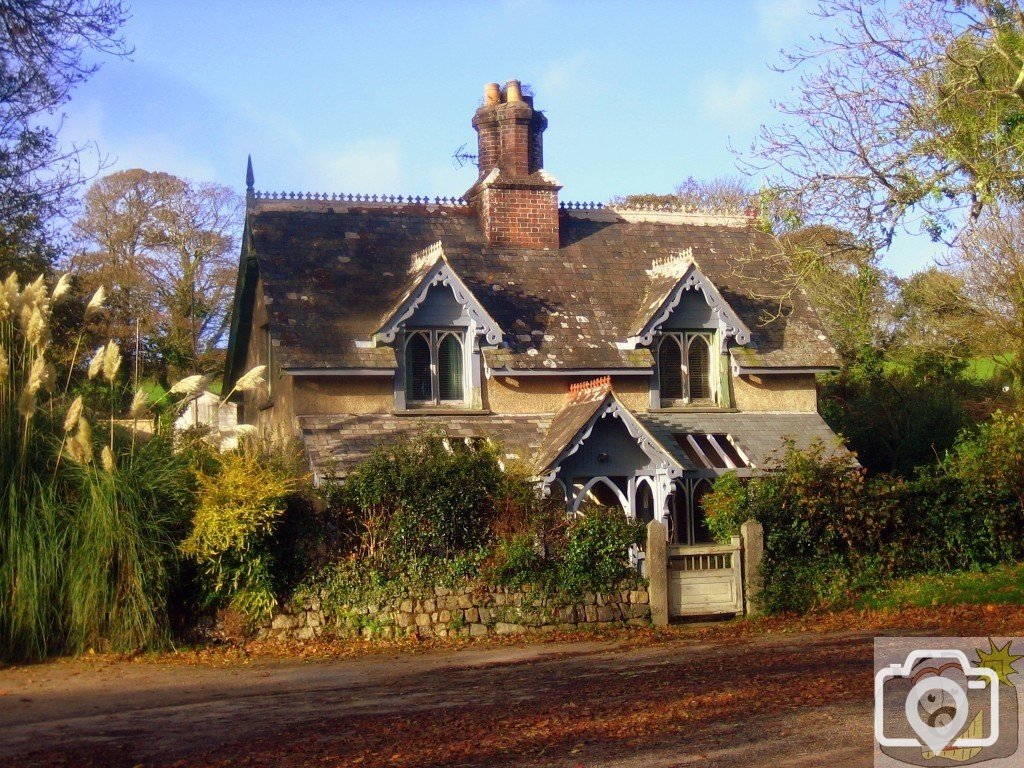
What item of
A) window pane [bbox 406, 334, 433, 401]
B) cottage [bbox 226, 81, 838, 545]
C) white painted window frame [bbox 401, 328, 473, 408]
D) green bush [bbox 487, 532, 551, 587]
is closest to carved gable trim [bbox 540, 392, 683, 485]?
cottage [bbox 226, 81, 838, 545]

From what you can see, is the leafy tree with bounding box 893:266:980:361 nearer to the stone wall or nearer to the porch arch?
the porch arch

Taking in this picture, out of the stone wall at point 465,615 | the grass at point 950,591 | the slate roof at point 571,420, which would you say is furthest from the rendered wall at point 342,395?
the grass at point 950,591

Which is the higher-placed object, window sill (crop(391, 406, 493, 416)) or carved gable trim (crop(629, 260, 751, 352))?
carved gable trim (crop(629, 260, 751, 352))

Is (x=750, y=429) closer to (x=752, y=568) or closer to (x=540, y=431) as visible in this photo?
(x=540, y=431)

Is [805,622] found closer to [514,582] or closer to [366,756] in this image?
[514,582]

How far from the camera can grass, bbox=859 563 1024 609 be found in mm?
18344

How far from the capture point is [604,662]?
47.5ft

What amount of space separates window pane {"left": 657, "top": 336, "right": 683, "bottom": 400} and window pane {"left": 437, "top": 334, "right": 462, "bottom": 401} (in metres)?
4.13

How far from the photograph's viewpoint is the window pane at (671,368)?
77.0 ft

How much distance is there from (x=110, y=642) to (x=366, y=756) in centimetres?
671

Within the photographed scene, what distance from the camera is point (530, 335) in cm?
2259

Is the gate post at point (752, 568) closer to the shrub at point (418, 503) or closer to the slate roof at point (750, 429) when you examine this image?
the slate roof at point (750, 429)

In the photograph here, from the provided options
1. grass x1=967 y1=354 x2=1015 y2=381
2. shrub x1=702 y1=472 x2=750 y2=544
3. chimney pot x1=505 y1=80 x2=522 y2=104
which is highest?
chimney pot x1=505 y1=80 x2=522 y2=104

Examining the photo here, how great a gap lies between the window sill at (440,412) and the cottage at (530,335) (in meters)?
0.04
